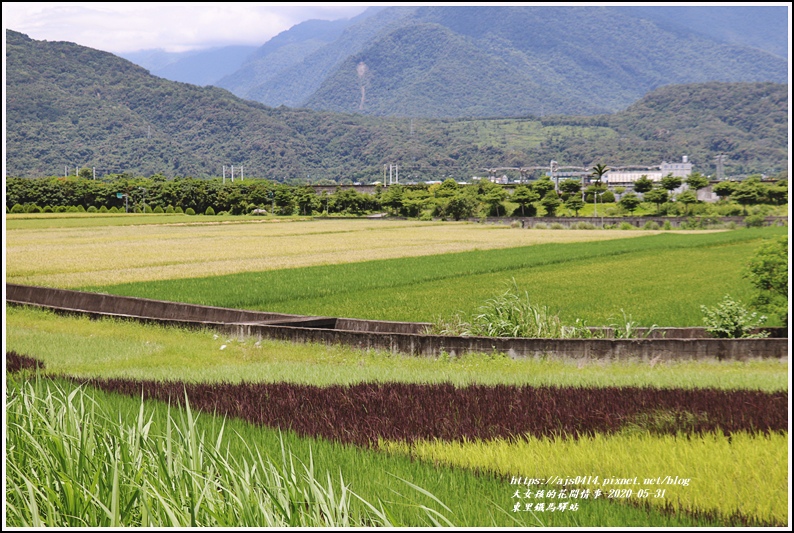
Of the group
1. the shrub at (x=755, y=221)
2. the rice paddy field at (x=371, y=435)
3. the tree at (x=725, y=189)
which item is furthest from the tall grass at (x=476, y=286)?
the tree at (x=725, y=189)

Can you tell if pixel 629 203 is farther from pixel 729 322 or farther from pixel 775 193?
pixel 729 322

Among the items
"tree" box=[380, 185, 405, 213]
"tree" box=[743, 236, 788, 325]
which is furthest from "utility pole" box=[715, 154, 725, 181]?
"tree" box=[743, 236, 788, 325]

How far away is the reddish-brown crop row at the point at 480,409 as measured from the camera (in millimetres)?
6328

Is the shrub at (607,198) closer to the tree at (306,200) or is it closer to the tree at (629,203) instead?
the tree at (629,203)

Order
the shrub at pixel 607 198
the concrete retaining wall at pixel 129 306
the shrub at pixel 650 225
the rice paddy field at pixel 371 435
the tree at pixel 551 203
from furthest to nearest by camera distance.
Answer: the shrub at pixel 607 198, the tree at pixel 551 203, the shrub at pixel 650 225, the concrete retaining wall at pixel 129 306, the rice paddy field at pixel 371 435

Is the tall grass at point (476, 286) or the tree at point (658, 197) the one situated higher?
the tree at point (658, 197)

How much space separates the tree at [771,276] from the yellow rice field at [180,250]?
21.6 meters

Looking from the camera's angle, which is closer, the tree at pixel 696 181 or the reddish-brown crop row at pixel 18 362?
the reddish-brown crop row at pixel 18 362

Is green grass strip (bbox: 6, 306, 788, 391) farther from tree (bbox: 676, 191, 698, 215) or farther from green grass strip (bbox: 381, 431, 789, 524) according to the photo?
tree (bbox: 676, 191, 698, 215)

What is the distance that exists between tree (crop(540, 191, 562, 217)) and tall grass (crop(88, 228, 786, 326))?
65.1 meters

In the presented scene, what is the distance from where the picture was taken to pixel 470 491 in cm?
479

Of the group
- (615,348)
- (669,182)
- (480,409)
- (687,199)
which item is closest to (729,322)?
(615,348)

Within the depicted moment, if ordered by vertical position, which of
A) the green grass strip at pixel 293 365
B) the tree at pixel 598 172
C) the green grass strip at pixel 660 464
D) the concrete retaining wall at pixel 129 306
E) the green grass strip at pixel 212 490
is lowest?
the concrete retaining wall at pixel 129 306

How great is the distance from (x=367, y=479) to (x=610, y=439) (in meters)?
2.11
